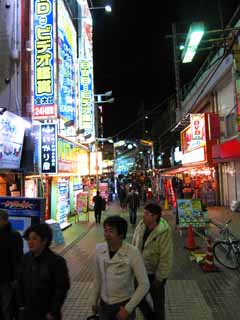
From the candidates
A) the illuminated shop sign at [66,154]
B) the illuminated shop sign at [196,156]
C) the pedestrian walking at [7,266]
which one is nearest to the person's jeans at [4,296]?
the pedestrian walking at [7,266]

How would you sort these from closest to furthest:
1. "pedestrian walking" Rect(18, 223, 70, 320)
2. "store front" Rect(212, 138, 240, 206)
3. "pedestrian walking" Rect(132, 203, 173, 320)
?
"pedestrian walking" Rect(18, 223, 70, 320) → "pedestrian walking" Rect(132, 203, 173, 320) → "store front" Rect(212, 138, 240, 206)

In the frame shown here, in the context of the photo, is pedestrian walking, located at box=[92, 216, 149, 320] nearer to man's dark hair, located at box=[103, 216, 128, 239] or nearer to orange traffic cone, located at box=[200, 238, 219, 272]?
man's dark hair, located at box=[103, 216, 128, 239]

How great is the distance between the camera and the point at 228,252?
8969 mm

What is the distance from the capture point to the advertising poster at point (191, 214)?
526 inches

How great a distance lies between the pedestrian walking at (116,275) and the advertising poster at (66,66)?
12330 mm

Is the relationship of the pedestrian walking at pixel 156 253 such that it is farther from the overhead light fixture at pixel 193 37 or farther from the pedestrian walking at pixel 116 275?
the overhead light fixture at pixel 193 37

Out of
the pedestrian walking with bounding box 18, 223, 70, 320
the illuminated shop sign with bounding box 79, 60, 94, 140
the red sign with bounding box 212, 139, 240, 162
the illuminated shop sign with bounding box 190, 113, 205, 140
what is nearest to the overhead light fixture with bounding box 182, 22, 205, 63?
the red sign with bounding box 212, 139, 240, 162

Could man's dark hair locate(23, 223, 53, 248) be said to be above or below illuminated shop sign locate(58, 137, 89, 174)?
below

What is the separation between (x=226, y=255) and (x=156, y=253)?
543cm

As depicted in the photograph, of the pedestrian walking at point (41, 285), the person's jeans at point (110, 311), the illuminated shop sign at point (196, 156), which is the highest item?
the illuminated shop sign at point (196, 156)

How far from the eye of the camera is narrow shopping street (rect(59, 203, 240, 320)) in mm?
5855

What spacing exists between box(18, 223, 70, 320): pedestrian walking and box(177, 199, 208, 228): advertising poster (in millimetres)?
10608

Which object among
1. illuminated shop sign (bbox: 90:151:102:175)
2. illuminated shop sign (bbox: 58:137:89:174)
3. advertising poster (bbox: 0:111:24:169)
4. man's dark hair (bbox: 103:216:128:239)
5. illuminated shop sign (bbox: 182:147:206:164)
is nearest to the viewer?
man's dark hair (bbox: 103:216:128:239)

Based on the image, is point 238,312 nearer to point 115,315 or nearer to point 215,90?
point 115,315
